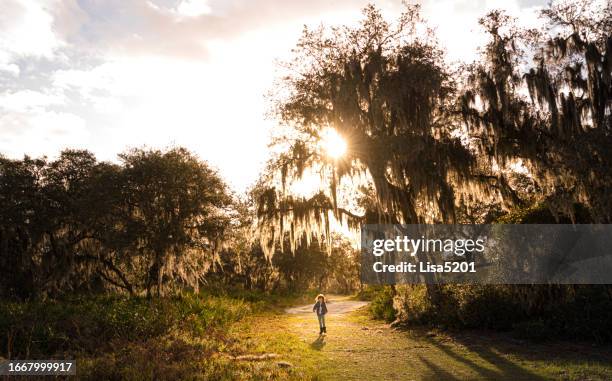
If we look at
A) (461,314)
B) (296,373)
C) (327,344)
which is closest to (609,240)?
(461,314)

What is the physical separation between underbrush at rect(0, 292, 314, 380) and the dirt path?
1621mm

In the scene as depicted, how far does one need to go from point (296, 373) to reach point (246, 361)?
2236 mm

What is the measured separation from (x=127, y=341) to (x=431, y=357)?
8.88m

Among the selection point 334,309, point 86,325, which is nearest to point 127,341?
point 86,325

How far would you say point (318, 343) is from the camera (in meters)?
15.1

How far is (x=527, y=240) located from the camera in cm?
1491

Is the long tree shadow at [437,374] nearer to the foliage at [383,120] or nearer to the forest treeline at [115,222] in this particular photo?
the foliage at [383,120]

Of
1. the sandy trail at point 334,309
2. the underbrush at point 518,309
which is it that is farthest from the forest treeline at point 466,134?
the sandy trail at point 334,309

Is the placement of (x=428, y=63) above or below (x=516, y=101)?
above

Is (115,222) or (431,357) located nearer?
(431,357)

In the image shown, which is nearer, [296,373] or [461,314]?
[296,373]

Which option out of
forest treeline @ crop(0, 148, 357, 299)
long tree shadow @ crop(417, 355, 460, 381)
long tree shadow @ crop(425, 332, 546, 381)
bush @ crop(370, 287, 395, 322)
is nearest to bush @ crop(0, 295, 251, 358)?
forest treeline @ crop(0, 148, 357, 299)

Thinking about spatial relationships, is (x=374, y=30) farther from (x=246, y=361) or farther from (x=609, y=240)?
(x=246, y=361)

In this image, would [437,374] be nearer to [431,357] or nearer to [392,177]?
[431,357]
